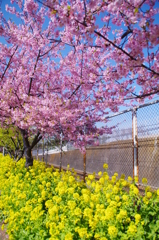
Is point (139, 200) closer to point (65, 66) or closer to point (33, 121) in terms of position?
point (33, 121)

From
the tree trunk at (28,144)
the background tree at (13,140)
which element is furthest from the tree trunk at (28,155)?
the background tree at (13,140)

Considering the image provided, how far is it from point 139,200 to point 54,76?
5.42m

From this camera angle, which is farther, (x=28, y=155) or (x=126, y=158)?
(x=28, y=155)

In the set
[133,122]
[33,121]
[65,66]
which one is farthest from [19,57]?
[133,122]

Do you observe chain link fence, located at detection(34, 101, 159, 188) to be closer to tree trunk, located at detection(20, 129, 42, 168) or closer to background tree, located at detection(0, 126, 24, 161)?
tree trunk, located at detection(20, 129, 42, 168)

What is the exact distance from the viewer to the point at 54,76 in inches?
319

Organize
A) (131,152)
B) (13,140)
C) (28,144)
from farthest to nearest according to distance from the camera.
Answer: (13,140), (28,144), (131,152)

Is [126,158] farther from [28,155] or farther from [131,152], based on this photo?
[28,155]

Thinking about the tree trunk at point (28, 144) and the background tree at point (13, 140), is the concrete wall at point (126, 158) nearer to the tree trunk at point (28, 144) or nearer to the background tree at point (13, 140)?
the tree trunk at point (28, 144)

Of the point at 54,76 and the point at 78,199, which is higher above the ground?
the point at 54,76

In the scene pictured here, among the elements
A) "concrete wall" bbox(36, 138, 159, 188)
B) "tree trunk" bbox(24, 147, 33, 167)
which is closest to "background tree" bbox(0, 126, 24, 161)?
"tree trunk" bbox(24, 147, 33, 167)

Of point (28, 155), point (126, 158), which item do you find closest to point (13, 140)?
point (28, 155)

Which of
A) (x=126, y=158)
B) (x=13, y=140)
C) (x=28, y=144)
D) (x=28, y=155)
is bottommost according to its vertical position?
(x=28, y=155)

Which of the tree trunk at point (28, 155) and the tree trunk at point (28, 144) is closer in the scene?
the tree trunk at point (28, 144)
